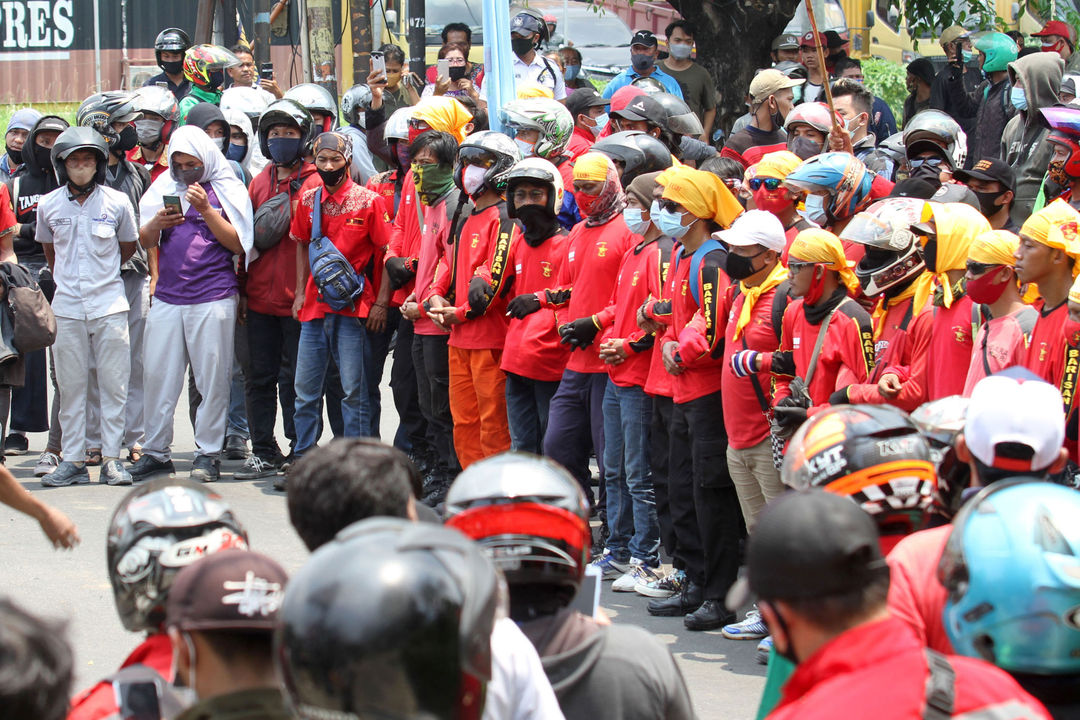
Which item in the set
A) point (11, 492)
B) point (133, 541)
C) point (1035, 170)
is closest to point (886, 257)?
point (1035, 170)

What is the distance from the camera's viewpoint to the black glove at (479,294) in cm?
845

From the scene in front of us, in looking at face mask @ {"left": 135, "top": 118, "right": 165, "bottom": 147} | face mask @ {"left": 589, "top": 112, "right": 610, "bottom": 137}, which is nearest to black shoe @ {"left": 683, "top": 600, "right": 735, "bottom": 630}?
face mask @ {"left": 589, "top": 112, "right": 610, "bottom": 137}

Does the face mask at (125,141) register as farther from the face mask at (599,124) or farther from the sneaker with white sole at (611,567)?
the sneaker with white sole at (611,567)

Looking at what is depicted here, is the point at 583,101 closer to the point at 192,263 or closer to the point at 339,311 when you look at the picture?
the point at 339,311

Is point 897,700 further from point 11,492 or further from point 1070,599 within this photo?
point 11,492

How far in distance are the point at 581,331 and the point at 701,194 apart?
1.10m

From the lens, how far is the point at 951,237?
6090 mm

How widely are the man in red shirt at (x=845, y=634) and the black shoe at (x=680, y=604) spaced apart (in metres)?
4.77

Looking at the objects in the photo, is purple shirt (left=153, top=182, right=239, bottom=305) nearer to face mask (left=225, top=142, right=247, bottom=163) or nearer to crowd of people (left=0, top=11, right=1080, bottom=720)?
crowd of people (left=0, top=11, right=1080, bottom=720)

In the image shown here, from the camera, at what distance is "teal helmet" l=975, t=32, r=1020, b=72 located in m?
11.0

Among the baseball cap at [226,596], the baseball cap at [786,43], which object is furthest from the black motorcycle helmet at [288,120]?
the baseball cap at [226,596]

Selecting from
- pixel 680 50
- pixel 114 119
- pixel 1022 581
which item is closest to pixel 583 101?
pixel 680 50

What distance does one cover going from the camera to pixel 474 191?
874 cm

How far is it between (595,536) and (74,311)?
4.04m
